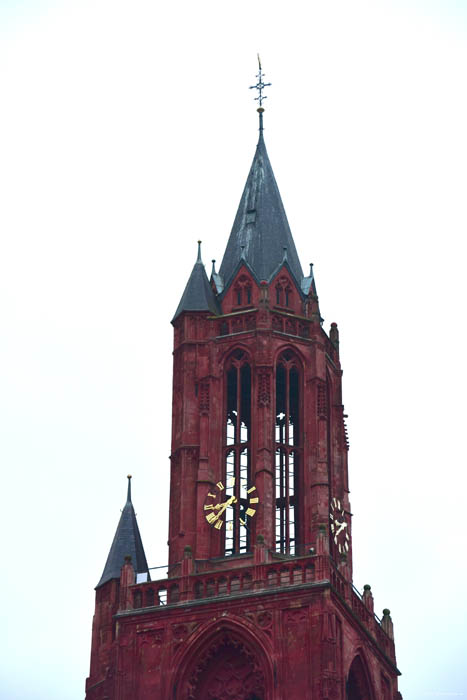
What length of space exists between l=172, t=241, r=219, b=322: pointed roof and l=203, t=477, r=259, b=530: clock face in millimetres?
6859

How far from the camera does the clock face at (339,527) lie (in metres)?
72.9

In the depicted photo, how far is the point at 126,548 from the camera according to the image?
7325 cm

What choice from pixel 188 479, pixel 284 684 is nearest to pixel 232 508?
pixel 188 479

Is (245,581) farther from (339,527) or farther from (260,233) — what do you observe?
(260,233)

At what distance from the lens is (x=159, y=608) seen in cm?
6944

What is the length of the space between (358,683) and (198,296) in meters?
14.7

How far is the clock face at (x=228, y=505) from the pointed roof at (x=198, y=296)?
686 centimetres

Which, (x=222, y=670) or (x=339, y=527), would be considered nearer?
(x=222, y=670)

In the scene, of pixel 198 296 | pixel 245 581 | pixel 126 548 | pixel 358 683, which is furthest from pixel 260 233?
pixel 358 683

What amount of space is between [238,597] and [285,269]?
13.8m

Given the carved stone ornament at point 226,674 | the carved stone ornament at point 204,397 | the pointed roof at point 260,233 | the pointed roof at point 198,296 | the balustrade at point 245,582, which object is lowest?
the carved stone ornament at point 226,674

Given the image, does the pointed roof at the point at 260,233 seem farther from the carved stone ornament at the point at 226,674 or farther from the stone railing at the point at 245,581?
the carved stone ornament at the point at 226,674

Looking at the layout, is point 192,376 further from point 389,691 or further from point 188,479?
point 389,691

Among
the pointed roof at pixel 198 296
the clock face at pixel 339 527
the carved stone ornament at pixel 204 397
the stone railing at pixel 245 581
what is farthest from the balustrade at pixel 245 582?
the pointed roof at pixel 198 296
